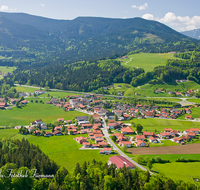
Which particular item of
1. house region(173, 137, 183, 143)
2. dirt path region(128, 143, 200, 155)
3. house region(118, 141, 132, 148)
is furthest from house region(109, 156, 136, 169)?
house region(173, 137, 183, 143)

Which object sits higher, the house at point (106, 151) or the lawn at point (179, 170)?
the lawn at point (179, 170)

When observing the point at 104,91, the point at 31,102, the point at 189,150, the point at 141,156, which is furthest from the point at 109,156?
the point at 104,91

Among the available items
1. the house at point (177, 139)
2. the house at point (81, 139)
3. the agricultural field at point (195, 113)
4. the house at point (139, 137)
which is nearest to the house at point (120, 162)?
the house at point (81, 139)

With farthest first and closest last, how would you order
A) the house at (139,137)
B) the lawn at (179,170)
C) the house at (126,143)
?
the house at (139,137), the house at (126,143), the lawn at (179,170)

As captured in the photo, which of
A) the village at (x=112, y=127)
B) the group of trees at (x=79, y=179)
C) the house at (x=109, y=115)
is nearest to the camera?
the group of trees at (x=79, y=179)

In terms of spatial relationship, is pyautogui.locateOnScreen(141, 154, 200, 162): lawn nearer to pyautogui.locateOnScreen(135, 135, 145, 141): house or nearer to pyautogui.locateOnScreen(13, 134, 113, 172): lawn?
pyautogui.locateOnScreen(135, 135, 145, 141): house

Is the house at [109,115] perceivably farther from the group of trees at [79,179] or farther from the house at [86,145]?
the group of trees at [79,179]

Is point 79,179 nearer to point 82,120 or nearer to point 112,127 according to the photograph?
point 112,127
